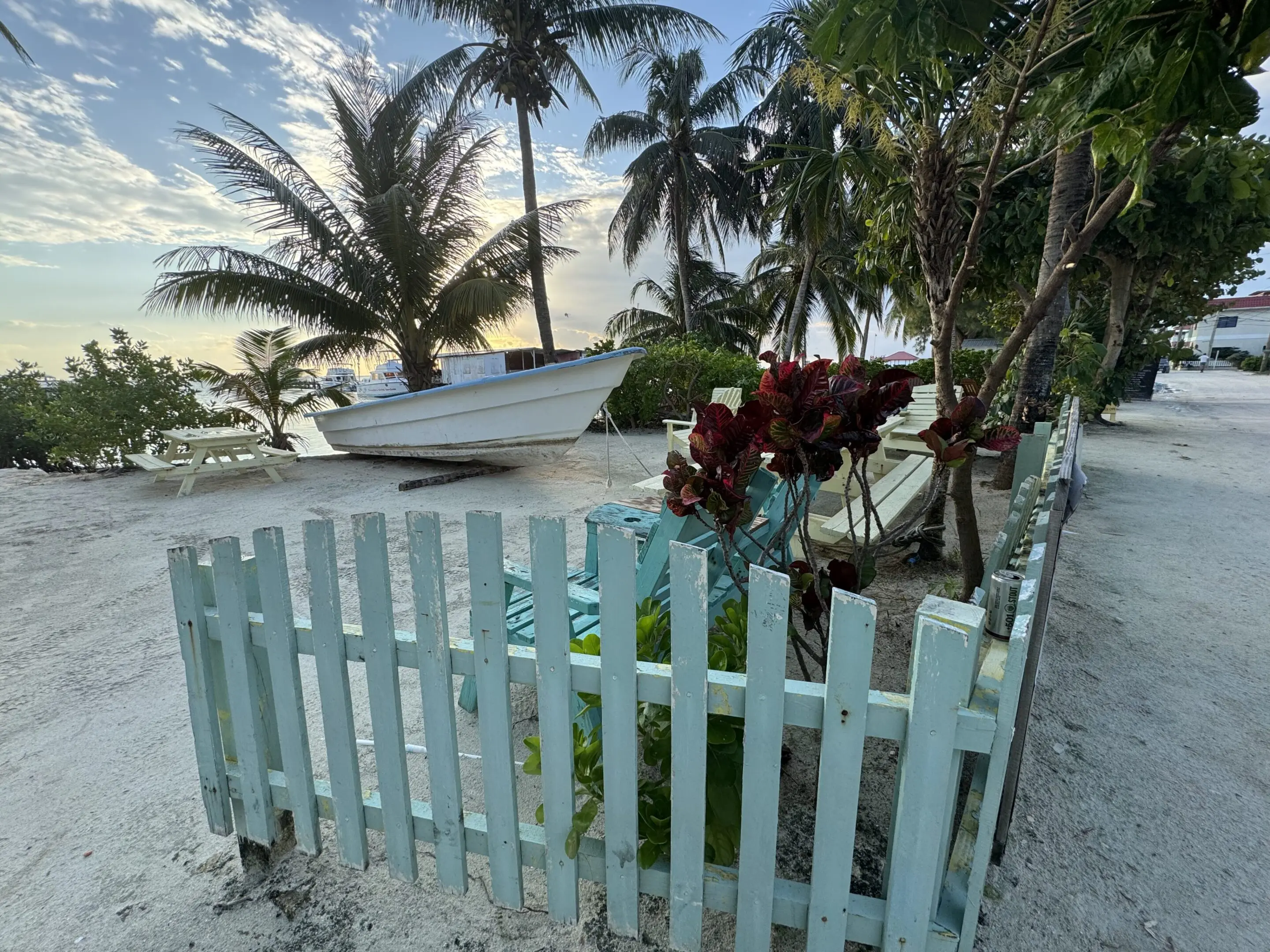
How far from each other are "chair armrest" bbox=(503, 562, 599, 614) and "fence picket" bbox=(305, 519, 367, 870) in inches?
16.7

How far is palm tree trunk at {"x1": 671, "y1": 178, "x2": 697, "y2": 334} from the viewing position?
15.2 metres

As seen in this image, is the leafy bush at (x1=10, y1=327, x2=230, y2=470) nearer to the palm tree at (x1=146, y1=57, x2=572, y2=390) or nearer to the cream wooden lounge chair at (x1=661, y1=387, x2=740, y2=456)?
the palm tree at (x1=146, y1=57, x2=572, y2=390)

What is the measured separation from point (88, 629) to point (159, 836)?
2098 mm

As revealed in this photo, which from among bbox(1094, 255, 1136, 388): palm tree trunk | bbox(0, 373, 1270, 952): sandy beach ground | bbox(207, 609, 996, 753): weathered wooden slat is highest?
bbox(1094, 255, 1136, 388): palm tree trunk

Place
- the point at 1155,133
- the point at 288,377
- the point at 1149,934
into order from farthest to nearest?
the point at 288,377
the point at 1155,133
the point at 1149,934

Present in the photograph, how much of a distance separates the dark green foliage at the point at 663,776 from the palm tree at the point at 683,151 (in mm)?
15841

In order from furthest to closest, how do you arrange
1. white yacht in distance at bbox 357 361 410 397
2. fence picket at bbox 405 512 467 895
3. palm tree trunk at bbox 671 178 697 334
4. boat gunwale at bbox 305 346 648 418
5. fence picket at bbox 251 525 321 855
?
palm tree trunk at bbox 671 178 697 334
white yacht in distance at bbox 357 361 410 397
boat gunwale at bbox 305 346 648 418
fence picket at bbox 251 525 321 855
fence picket at bbox 405 512 467 895

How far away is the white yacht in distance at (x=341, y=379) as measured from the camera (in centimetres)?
1077

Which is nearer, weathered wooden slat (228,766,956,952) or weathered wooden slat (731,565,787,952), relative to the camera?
weathered wooden slat (731,565,787,952)

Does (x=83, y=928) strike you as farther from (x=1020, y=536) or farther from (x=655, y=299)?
(x=655, y=299)

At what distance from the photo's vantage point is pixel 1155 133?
156 cm

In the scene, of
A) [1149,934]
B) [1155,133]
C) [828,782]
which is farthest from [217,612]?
[1155,133]

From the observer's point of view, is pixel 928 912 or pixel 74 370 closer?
pixel 928 912

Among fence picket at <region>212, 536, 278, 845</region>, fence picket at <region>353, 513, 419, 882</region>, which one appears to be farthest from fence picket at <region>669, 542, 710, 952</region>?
fence picket at <region>212, 536, 278, 845</region>
